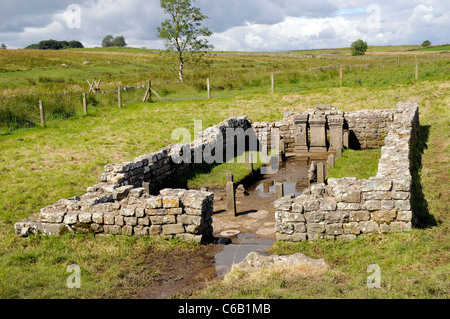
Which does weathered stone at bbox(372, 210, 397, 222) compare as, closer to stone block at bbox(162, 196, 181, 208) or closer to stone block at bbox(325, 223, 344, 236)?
stone block at bbox(325, 223, 344, 236)

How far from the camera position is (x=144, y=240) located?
9.40m

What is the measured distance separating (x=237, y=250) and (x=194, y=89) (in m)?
26.2

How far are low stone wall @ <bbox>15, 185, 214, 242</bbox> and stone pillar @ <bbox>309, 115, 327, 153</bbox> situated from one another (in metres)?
12.0

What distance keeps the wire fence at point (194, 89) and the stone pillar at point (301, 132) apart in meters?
9.02

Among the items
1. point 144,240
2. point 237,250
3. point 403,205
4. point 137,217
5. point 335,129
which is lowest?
point 237,250

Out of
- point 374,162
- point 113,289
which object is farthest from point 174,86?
point 113,289

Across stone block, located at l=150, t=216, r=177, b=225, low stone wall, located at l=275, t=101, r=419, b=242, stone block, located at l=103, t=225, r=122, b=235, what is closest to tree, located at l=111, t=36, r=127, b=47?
stone block, located at l=103, t=225, r=122, b=235

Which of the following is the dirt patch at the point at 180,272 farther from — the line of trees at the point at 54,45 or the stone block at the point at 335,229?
the line of trees at the point at 54,45

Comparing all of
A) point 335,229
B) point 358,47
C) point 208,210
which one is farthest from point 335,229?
point 358,47

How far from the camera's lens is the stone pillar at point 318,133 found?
20.7 meters

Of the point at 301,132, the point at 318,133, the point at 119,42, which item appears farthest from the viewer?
the point at 119,42

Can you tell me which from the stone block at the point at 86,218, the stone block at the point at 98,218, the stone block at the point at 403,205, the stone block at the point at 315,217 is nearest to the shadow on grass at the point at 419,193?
the stone block at the point at 403,205

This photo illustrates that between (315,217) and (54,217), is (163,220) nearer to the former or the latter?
(54,217)
